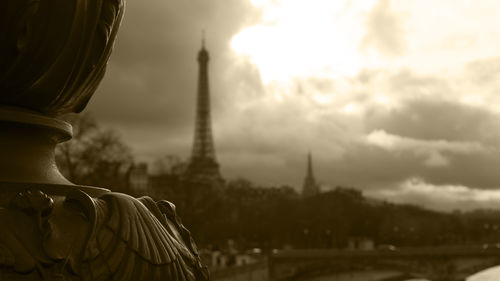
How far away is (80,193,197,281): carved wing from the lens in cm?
209

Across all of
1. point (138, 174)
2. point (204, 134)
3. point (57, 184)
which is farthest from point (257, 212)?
point (57, 184)

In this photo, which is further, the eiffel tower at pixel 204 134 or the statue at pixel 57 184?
the eiffel tower at pixel 204 134

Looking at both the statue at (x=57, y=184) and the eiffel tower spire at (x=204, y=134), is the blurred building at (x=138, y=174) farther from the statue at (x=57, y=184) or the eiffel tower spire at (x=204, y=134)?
the eiffel tower spire at (x=204, y=134)

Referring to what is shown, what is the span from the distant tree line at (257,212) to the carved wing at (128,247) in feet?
Result: 60.6

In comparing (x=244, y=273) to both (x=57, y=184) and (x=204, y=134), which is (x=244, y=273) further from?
(x=204, y=134)

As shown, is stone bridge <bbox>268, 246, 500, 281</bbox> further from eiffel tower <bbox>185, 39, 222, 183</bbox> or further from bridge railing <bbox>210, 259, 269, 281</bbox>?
eiffel tower <bbox>185, 39, 222, 183</bbox>

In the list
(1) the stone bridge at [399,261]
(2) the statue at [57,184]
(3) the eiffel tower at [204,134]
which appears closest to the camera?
(2) the statue at [57,184]

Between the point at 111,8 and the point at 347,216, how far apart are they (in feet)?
226

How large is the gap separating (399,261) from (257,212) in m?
20.1

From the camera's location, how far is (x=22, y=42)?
2197mm

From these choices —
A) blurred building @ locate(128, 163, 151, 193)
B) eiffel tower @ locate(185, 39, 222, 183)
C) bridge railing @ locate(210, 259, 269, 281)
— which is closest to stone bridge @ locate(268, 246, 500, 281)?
bridge railing @ locate(210, 259, 269, 281)

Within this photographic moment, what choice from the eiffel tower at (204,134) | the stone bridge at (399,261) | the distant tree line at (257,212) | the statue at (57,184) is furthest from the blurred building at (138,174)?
the eiffel tower at (204,134)

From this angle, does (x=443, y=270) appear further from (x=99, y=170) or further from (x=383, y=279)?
(x=99, y=170)

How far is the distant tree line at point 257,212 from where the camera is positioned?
77.6 feet
